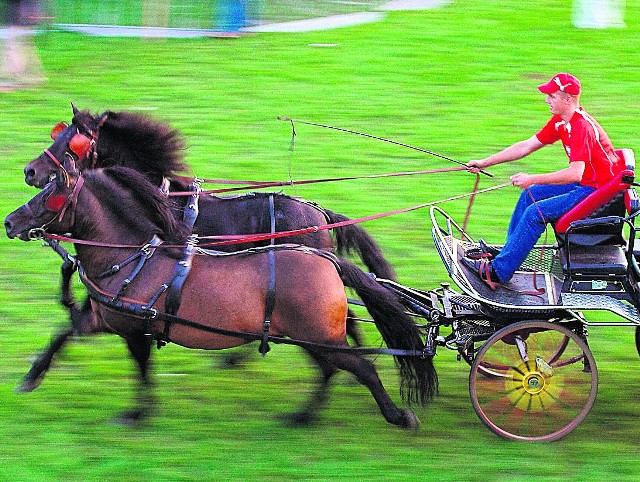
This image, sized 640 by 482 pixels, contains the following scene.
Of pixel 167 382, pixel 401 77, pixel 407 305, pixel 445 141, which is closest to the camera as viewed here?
pixel 407 305

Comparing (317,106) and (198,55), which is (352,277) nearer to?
(317,106)

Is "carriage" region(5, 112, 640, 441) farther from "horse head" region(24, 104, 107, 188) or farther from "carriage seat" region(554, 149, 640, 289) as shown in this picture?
"horse head" region(24, 104, 107, 188)

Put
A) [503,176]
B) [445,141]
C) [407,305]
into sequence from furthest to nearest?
[445,141]
[503,176]
[407,305]

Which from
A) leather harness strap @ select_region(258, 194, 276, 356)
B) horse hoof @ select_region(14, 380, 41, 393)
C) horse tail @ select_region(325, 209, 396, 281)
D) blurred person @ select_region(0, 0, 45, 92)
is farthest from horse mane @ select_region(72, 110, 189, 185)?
blurred person @ select_region(0, 0, 45, 92)

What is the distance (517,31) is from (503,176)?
4609mm

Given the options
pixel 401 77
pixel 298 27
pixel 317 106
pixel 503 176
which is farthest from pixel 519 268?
pixel 298 27

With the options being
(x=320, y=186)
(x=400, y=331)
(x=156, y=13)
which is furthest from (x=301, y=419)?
(x=156, y=13)

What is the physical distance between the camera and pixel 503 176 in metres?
9.63

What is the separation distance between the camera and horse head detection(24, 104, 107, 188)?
6008 mm

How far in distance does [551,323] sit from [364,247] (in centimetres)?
163

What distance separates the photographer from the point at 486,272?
570 cm

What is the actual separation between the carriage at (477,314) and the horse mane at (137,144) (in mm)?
668

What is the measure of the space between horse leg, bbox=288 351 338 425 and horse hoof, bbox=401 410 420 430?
0.49m

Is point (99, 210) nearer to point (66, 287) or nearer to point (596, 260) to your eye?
point (66, 287)
